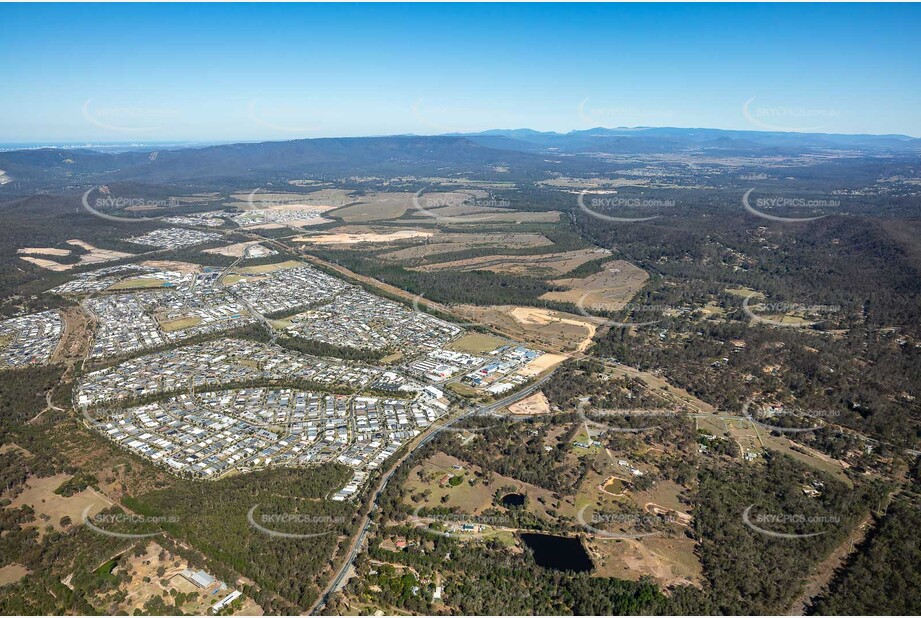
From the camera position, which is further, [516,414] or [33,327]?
[33,327]

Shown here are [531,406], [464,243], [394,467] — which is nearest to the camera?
[394,467]

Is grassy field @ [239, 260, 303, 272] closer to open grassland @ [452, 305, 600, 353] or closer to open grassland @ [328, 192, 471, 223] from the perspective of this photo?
open grassland @ [452, 305, 600, 353]

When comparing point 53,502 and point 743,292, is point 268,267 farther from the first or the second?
point 743,292

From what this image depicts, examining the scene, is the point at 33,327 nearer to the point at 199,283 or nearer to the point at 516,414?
the point at 199,283

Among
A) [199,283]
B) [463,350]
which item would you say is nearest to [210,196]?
[199,283]

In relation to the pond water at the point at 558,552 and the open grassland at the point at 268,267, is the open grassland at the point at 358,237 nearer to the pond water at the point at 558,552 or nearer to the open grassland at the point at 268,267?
the open grassland at the point at 268,267

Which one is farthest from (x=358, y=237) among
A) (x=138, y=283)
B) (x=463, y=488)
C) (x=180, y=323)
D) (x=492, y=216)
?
(x=463, y=488)

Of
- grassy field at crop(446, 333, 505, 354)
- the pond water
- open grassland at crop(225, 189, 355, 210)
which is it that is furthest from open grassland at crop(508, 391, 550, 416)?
open grassland at crop(225, 189, 355, 210)
